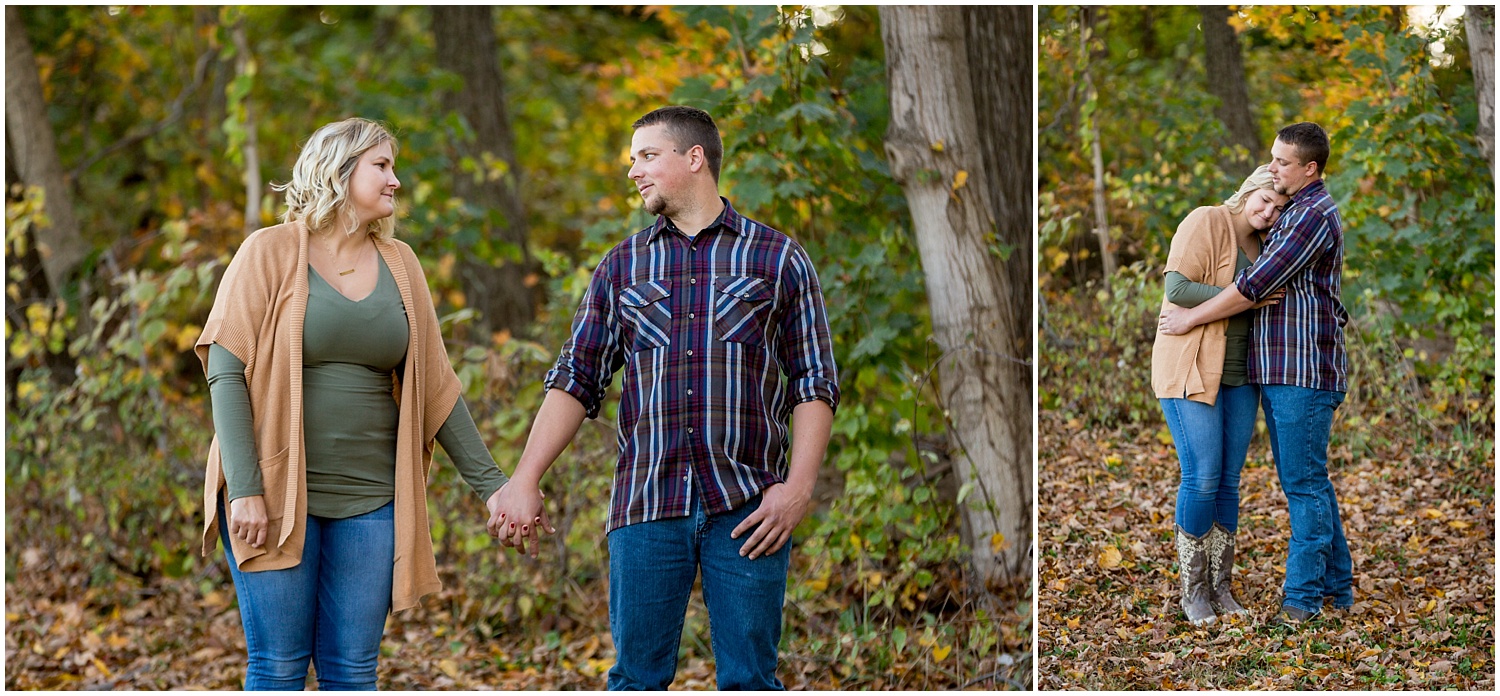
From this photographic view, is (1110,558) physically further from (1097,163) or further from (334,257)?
(334,257)

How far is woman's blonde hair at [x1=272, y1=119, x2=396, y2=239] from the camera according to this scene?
293 centimetres

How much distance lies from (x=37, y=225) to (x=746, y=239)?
5.30 meters

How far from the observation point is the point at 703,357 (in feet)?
9.32

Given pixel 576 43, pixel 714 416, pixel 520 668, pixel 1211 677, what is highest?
pixel 576 43

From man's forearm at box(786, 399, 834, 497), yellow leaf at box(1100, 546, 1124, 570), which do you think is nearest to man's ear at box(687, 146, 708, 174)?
man's forearm at box(786, 399, 834, 497)

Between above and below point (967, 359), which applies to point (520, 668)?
below

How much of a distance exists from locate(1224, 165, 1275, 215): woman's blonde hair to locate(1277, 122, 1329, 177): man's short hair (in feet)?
0.33

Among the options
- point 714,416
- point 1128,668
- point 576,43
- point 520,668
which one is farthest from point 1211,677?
point 576,43

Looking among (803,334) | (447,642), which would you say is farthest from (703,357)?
(447,642)

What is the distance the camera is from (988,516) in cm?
482

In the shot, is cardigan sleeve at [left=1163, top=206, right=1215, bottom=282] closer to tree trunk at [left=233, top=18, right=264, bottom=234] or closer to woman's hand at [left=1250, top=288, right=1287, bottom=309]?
woman's hand at [left=1250, top=288, right=1287, bottom=309]

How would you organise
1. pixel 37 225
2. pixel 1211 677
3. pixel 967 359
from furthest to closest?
pixel 37 225 → pixel 967 359 → pixel 1211 677

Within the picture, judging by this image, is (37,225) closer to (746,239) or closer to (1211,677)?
(746,239)

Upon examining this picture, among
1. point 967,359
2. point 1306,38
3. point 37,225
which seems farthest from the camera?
point 37,225
